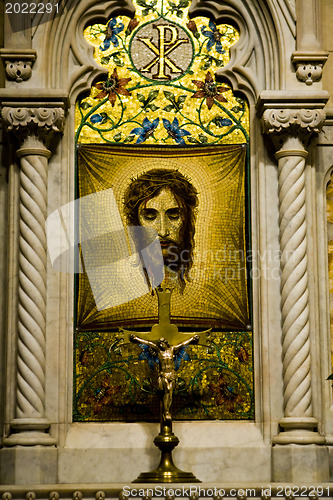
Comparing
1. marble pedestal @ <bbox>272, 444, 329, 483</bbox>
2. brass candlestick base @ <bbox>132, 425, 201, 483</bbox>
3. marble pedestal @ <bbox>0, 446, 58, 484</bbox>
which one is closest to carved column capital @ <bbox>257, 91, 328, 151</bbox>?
marble pedestal @ <bbox>272, 444, 329, 483</bbox>

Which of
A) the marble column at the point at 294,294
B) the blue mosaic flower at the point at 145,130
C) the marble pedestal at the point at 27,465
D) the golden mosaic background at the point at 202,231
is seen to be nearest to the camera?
the marble pedestal at the point at 27,465

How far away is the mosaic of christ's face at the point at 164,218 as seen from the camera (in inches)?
277

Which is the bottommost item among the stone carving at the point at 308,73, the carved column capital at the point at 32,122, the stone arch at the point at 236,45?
the carved column capital at the point at 32,122

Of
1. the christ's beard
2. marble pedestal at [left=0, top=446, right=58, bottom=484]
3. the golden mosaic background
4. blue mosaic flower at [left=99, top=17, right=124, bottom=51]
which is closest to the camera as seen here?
marble pedestal at [left=0, top=446, right=58, bottom=484]

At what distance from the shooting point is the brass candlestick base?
6195 millimetres

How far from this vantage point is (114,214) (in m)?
7.05

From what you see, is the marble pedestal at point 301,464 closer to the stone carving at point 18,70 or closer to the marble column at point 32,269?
the marble column at point 32,269

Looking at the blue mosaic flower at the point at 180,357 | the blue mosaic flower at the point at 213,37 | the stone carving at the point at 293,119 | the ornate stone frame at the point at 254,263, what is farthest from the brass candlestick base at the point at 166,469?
the blue mosaic flower at the point at 213,37

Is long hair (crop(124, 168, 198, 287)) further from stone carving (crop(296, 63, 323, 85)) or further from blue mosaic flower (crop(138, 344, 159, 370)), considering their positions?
stone carving (crop(296, 63, 323, 85))

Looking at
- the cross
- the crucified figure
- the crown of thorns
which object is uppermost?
the crown of thorns

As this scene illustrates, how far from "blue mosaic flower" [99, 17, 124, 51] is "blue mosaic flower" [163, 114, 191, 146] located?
733 millimetres

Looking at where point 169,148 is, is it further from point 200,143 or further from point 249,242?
point 249,242

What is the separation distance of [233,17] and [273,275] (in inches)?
80.6

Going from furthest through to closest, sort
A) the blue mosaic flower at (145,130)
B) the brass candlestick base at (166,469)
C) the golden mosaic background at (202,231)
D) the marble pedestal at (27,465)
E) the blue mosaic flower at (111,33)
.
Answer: the blue mosaic flower at (111,33) < the blue mosaic flower at (145,130) < the golden mosaic background at (202,231) < the marble pedestal at (27,465) < the brass candlestick base at (166,469)
